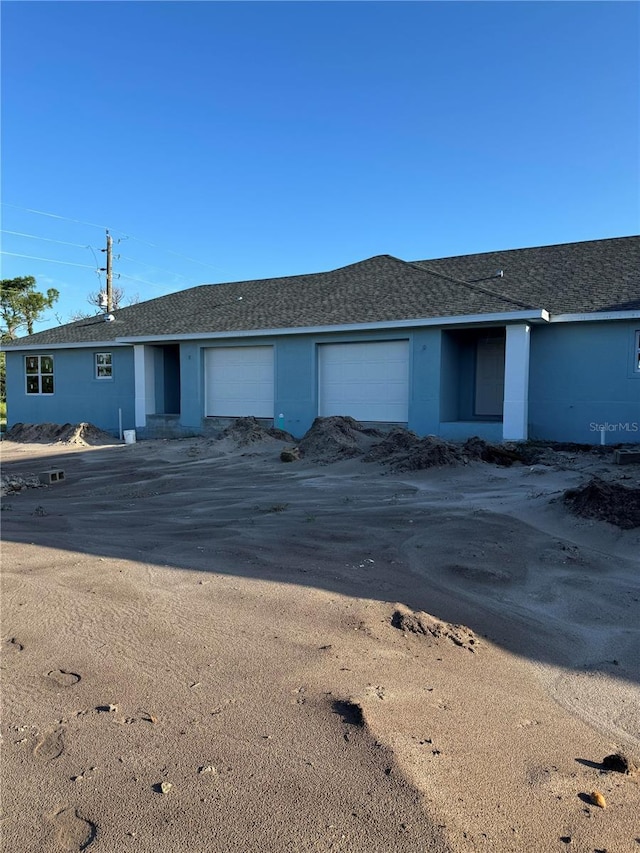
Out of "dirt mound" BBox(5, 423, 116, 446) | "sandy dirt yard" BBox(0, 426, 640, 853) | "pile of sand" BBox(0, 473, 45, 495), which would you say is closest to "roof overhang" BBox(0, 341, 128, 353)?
"dirt mound" BBox(5, 423, 116, 446)

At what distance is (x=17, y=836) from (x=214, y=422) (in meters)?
19.0

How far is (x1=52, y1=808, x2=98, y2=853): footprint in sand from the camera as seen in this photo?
7.65ft

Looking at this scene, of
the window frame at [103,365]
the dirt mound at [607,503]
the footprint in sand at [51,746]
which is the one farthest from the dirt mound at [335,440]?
the window frame at [103,365]

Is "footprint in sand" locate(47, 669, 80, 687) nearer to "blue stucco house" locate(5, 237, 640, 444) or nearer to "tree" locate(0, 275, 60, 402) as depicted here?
"blue stucco house" locate(5, 237, 640, 444)

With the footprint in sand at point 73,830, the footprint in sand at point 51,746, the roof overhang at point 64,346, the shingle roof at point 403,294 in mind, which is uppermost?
the shingle roof at point 403,294

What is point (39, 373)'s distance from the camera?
25859 millimetres

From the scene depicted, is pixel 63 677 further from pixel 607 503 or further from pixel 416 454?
pixel 416 454

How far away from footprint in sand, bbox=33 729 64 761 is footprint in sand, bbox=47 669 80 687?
514 mm

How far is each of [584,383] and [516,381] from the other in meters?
1.77

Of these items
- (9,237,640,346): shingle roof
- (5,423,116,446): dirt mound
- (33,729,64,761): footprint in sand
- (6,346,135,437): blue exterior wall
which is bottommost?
(5,423,116,446): dirt mound

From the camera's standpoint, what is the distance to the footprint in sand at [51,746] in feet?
9.48

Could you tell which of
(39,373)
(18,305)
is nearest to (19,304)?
(18,305)

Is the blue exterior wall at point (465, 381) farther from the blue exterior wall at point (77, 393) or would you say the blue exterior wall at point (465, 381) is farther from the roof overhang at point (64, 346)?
the roof overhang at point (64, 346)

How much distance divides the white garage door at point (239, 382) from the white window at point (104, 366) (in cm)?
509
